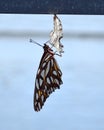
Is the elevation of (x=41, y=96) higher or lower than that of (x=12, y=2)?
lower

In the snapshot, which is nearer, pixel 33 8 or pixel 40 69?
pixel 33 8

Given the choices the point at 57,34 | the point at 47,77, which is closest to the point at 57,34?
the point at 57,34

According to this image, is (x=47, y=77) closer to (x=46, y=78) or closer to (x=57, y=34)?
(x=46, y=78)

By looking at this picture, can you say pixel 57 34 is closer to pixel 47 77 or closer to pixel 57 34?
pixel 57 34

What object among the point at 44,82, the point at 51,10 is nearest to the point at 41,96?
the point at 44,82

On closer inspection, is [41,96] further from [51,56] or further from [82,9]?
[82,9]

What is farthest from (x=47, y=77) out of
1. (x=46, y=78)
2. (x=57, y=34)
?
(x=57, y=34)
